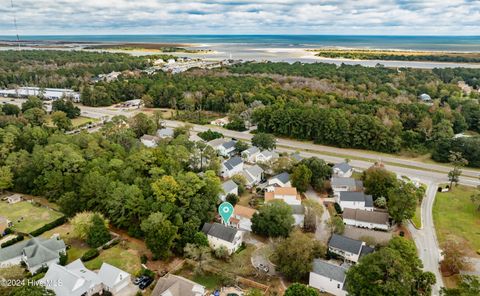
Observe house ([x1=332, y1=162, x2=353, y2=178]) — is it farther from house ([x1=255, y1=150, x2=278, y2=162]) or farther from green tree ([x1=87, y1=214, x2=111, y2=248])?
green tree ([x1=87, y1=214, x2=111, y2=248])

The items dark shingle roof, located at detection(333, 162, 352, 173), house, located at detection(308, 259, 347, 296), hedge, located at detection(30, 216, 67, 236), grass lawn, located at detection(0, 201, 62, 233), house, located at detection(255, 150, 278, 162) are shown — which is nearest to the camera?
house, located at detection(308, 259, 347, 296)

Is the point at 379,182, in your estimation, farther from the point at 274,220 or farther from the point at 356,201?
the point at 274,220

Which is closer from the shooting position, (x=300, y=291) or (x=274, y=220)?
(x=300, y=291)

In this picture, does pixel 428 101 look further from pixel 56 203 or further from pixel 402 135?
pixel 56 203

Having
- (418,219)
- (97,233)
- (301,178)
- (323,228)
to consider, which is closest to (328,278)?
(323,228)

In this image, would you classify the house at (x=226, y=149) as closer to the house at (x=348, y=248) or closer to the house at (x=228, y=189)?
the house at (x=228, y=189)

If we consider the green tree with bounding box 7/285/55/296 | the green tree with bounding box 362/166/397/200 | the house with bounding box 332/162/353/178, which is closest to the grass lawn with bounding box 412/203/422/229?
the green tree with bounding box 362/166/397/200

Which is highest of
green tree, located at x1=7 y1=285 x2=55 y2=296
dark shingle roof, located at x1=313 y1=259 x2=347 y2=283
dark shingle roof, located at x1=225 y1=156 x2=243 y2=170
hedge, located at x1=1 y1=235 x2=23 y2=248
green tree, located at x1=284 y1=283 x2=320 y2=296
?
green tree, located at x1=7 y1=285 x2=55 y2=296
